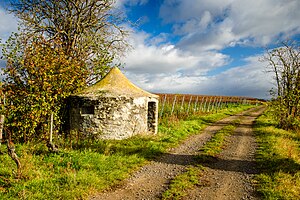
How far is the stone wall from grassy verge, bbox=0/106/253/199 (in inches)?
27.6

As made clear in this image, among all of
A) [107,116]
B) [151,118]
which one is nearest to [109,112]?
[107,116]

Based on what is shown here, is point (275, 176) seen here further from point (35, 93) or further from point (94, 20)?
point (94, 20)

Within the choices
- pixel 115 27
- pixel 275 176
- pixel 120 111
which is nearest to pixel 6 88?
pixel 120 111

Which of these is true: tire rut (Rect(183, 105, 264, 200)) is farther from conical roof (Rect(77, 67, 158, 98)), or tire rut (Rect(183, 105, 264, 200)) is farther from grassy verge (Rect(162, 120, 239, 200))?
conical roof (Rect(77, 67, 158, 98))

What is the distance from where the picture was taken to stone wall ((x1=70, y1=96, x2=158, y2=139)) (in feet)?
34.2

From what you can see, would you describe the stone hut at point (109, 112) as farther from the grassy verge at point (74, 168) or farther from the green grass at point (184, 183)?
the green grass at point (184, 183)

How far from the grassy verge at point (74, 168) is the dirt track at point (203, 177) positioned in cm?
40

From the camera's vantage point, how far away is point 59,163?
6.95m

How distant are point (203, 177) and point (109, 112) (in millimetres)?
5395

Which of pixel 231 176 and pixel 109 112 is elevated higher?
pixel 109 112

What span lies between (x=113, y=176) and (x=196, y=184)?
2.16 meters

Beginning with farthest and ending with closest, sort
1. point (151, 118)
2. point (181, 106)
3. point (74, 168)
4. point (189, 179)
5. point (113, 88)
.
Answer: point (181, 106) → point (151, 118) → point (113, 88) → point (74, 168) → point (189, 179)

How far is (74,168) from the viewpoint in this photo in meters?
6.56

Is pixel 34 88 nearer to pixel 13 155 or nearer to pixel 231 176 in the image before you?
pixel 13 155
